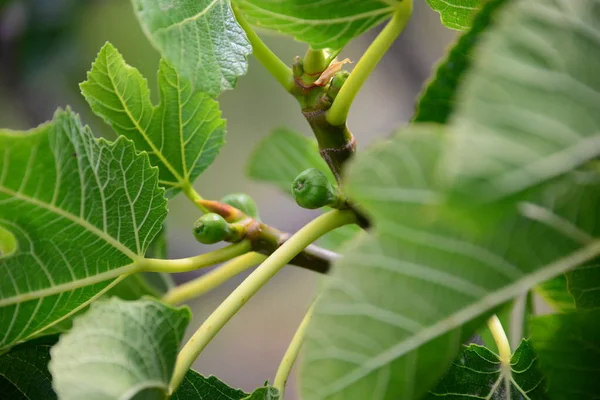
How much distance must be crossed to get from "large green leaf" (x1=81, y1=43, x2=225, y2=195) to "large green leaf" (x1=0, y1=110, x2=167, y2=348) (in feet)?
0.29

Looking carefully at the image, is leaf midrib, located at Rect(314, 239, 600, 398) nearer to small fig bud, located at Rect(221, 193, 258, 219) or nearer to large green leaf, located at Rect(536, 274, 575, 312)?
large green leaf, located at Rect(536, 274, 575, 312)

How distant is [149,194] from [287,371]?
5.1 inches

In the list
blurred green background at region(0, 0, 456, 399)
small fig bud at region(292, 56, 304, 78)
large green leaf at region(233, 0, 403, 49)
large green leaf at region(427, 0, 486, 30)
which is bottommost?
blurred green background at region(0, 0, 456, 399)

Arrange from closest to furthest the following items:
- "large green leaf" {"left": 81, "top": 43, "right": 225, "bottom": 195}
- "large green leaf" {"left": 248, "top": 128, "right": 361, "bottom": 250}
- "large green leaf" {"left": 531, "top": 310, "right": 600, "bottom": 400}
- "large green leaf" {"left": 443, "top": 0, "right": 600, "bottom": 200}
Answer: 1. "large green leaf" {"left": 443, "top": 0, "right": 600, "bottom": 200}
2. "large green leaf" {"left": 531, "top": 310, "right": 600, "bottom": 400}
3. "large green leaf" {"left": 81, "top": 43, "right": 225, "bottom": 195}
4. "large green leaf" {"left": 248, "top": 128, "right": 361, "bottom": 250}

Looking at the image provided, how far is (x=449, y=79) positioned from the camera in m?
0.23

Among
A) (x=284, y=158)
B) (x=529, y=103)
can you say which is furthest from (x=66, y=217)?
(x=284, y=158)

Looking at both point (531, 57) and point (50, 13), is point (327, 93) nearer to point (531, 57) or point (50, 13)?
point (531, 57)

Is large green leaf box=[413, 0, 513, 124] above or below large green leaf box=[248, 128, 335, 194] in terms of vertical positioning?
above

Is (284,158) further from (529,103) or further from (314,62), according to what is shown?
(529,103)

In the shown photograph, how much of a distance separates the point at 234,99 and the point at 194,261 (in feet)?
5.19

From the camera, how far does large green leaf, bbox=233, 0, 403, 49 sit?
31cm

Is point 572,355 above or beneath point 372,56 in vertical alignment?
beneath

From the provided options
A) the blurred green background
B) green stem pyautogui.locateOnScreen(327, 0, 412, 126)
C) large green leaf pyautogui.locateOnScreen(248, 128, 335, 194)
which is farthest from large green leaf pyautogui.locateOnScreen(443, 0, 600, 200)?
the blurred green background

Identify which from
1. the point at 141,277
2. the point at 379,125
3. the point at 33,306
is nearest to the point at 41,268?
the point at 33,306
